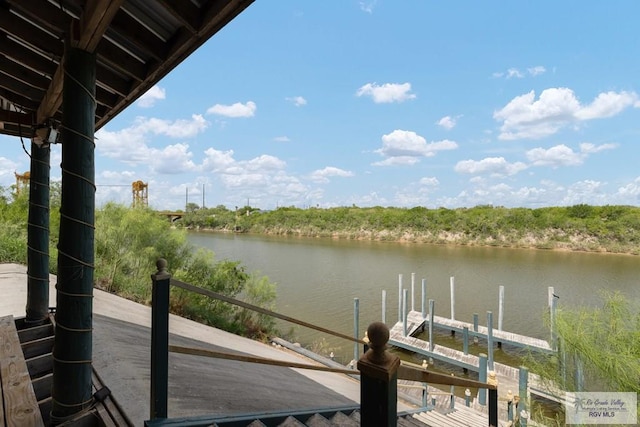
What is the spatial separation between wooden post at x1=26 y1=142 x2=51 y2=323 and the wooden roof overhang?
341 mm

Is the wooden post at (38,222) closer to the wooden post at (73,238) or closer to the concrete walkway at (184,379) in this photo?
the concrete walkway at (184,379)

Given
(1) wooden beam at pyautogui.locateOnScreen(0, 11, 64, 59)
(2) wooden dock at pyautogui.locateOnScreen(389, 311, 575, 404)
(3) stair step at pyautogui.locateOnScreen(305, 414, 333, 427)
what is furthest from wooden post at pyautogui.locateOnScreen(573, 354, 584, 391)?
(1) wooden beam at pyautogui.locateOnScreen(0, 11, 64, 59)

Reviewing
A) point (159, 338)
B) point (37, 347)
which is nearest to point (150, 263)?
point (37, 347)

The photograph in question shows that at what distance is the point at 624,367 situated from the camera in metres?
4.98

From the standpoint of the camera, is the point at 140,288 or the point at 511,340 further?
the point at 511,340

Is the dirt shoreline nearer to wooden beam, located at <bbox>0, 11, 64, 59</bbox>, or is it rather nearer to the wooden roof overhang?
the wooden roof overhang

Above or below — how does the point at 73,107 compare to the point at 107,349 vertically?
above

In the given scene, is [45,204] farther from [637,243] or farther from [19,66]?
[637,243]

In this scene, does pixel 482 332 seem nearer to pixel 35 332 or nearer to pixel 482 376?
pixel 482 376

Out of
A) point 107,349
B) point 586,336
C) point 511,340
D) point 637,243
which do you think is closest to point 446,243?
point 637,243

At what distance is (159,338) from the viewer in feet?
4.73

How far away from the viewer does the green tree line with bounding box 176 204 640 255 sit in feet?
89.7

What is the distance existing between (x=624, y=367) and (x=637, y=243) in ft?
93.2

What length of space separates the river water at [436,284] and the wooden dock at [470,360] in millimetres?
936
